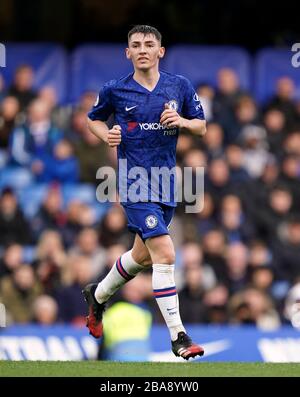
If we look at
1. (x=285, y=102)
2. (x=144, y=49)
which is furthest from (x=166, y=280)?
(x=285, y=102)

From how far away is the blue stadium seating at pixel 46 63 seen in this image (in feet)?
60.1

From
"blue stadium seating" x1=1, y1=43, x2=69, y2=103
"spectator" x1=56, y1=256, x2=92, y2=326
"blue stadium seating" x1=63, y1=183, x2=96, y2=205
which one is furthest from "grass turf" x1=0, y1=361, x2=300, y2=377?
"blue stadium seating" x1=1, y1=43, x2=69, y2=103

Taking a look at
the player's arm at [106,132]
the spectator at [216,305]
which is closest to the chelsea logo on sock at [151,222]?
the player's arm at [106,132]

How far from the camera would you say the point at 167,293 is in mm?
9258

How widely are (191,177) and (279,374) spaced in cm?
697

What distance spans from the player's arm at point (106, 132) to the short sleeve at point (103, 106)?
0.14ft

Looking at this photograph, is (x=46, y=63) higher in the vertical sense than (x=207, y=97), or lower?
higher

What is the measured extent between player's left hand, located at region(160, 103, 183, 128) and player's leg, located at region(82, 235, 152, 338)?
1025 millimetres

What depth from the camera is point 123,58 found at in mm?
18422

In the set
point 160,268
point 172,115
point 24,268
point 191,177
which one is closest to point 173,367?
point 160,268

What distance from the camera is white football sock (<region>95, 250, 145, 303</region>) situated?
9.77 meters

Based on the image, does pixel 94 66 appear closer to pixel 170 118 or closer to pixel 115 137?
pixel 115 137

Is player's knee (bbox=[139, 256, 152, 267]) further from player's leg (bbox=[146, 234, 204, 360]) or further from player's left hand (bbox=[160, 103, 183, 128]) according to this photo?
player's left hand (bbox=[160, 103, 183, 128])

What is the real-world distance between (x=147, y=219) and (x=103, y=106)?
1035 millimetres
